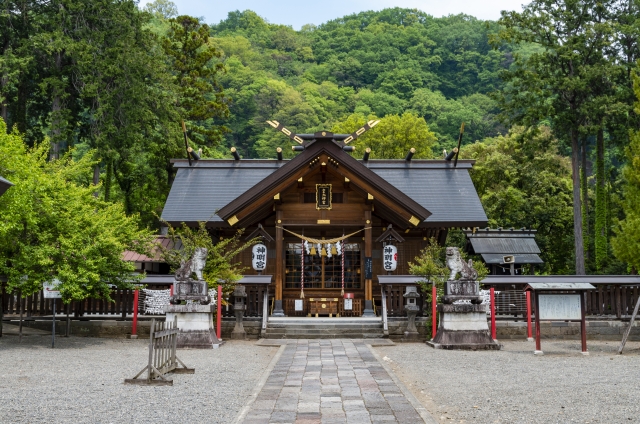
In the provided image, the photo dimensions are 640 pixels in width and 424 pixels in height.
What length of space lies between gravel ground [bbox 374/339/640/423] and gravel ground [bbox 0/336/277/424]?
267 centimetres

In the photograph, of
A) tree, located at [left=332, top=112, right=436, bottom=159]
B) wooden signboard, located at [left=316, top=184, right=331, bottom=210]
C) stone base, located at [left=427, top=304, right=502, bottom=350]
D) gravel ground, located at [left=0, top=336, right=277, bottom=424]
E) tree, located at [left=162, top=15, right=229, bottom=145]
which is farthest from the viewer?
tree, located at [left=332, top=112, right=436, bottom=159]

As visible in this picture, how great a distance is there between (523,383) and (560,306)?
4458mm

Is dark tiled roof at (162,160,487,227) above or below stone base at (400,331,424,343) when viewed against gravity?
above

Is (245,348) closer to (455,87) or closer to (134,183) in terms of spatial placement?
(134,183)

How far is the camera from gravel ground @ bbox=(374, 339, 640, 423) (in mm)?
7113

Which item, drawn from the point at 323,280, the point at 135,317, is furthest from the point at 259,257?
the point at 135,317

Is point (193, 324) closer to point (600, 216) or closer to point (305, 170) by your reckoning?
point (305, 170)

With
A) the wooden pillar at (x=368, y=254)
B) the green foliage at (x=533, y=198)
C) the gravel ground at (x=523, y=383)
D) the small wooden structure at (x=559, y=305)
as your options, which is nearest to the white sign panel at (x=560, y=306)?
the small wooden structure at (x=559, y=305)

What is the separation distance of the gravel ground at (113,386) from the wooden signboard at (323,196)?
715 centimetres

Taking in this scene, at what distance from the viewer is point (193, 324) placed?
14.4m

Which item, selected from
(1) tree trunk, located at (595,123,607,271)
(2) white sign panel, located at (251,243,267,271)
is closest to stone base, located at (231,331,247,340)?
(2) white sign panel, located at (251,243,267,271)

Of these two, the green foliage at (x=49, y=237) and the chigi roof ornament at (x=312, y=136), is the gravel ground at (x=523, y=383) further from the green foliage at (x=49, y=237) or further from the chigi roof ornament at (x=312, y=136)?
the chigi roof ornament at (x=312, y=136)

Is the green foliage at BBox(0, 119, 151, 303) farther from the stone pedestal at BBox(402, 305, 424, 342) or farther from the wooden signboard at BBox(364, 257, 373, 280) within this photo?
the wooden signboard at BBox(364, 257, 373, 280)

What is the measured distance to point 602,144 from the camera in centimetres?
3081
